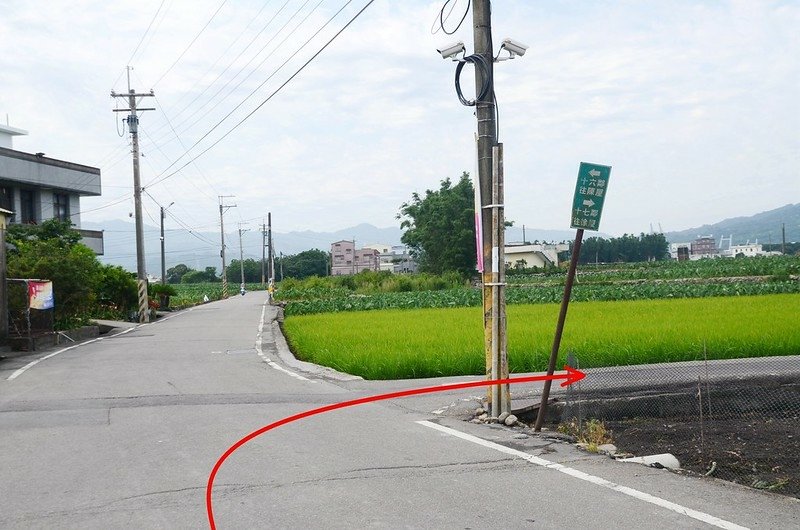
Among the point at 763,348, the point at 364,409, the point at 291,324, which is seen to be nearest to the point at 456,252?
the point at 291,324

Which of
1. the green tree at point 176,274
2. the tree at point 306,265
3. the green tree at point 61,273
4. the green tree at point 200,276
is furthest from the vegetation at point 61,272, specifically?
the green tree at point 176,274

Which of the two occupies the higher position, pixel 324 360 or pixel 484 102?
pixel 484 102

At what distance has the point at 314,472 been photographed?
22.6 ft

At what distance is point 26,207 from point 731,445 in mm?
40663

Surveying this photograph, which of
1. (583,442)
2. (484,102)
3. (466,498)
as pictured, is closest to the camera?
(466,498)

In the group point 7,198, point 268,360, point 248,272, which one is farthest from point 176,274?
point 268,360

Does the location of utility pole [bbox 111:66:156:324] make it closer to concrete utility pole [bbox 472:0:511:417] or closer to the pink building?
concrete utility pole [bbox 472:0:511:417]

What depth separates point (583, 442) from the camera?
324 inches

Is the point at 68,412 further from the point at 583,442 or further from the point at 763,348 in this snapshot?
the point at 763,348

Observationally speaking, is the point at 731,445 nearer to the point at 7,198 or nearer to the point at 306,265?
the point at 7,198

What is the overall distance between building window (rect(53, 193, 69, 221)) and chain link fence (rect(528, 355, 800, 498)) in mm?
38082

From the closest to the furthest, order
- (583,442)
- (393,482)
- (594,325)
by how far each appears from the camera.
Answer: (393,482) < (583,442) < (594,325)

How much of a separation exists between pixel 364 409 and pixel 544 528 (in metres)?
5.45

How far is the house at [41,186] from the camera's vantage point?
39.2 m
